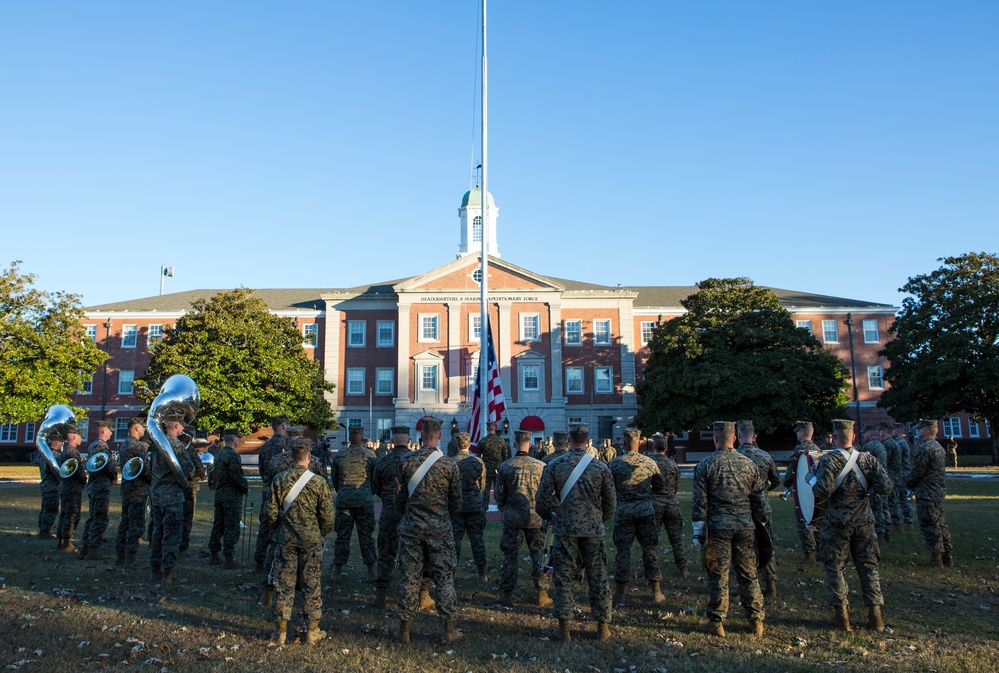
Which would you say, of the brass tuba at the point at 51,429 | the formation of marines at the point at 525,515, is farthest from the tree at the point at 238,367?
the formation of marines at the point at 525,515

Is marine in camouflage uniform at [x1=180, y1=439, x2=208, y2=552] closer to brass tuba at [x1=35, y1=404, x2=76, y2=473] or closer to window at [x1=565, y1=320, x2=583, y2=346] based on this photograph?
brass tuba at [x1=35, y1=404, x2=76, y2=473]

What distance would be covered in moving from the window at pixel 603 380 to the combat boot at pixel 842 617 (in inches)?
1790

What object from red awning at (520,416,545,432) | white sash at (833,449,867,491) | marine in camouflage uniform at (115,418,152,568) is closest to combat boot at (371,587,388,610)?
marine in camouflage uniform at (115,418,152,568)

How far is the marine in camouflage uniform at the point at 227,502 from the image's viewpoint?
1178cm

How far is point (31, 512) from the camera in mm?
18844

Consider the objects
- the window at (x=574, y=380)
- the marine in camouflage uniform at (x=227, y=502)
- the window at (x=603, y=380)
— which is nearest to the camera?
the marine in camouflage uniform at (x=227, y=502)

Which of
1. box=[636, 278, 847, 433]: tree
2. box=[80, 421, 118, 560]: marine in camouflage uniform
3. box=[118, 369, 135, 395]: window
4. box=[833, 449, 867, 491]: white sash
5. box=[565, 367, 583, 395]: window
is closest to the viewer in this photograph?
box=[833, 449, 867, 491]: white sash

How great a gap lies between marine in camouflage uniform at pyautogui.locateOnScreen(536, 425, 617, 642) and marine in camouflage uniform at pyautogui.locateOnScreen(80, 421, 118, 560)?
323 inches

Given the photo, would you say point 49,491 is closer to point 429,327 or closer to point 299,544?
point 299,544

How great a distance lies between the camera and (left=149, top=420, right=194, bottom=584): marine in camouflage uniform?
409 inches

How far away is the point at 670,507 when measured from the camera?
406 inches

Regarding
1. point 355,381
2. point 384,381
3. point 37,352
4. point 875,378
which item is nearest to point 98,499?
point 37,352

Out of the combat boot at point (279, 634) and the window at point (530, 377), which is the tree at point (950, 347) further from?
the combat boot at point (279, 634)

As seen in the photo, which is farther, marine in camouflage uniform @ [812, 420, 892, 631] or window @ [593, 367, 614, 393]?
window @ [593, 367, 614, 393]
